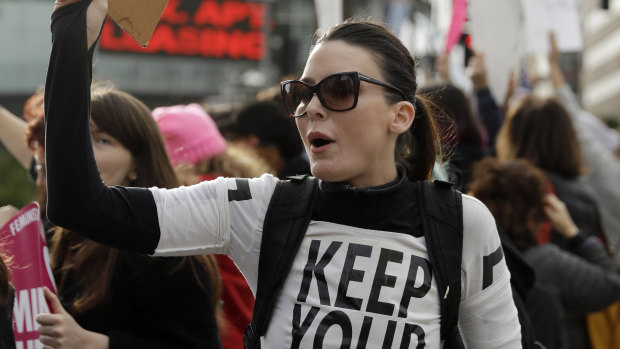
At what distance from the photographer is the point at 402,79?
1.88m

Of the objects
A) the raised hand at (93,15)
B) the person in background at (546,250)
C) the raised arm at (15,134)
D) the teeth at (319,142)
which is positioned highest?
the raised hand at (93,15)

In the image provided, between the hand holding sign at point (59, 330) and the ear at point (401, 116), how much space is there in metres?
0.95

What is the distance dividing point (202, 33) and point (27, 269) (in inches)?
638

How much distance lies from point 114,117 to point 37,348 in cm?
69

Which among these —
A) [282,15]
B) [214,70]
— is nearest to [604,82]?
[282,15]

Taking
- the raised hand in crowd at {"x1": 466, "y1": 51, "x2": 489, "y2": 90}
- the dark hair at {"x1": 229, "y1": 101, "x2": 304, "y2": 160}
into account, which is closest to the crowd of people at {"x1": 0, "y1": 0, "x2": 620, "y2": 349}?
the dark hair at {"x1": 229, "y1": 101, "x2": 304, "y2": 160}

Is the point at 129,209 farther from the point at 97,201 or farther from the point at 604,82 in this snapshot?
the point at 604,82

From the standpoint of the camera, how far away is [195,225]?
1.73 m

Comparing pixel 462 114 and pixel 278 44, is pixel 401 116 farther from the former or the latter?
pixel 278 44

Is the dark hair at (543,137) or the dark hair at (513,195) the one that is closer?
the dark hair at (513,195)

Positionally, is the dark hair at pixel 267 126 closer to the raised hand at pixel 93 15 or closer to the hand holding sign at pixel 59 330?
the hand holding sign at pixel 59 330

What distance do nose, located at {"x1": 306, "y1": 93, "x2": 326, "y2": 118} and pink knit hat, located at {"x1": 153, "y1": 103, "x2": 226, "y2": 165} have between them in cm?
183

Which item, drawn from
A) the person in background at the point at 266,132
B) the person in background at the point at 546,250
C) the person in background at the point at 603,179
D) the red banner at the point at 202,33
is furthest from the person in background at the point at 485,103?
the red banner at the point at 202,33

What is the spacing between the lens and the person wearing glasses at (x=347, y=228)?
1.69 metres
